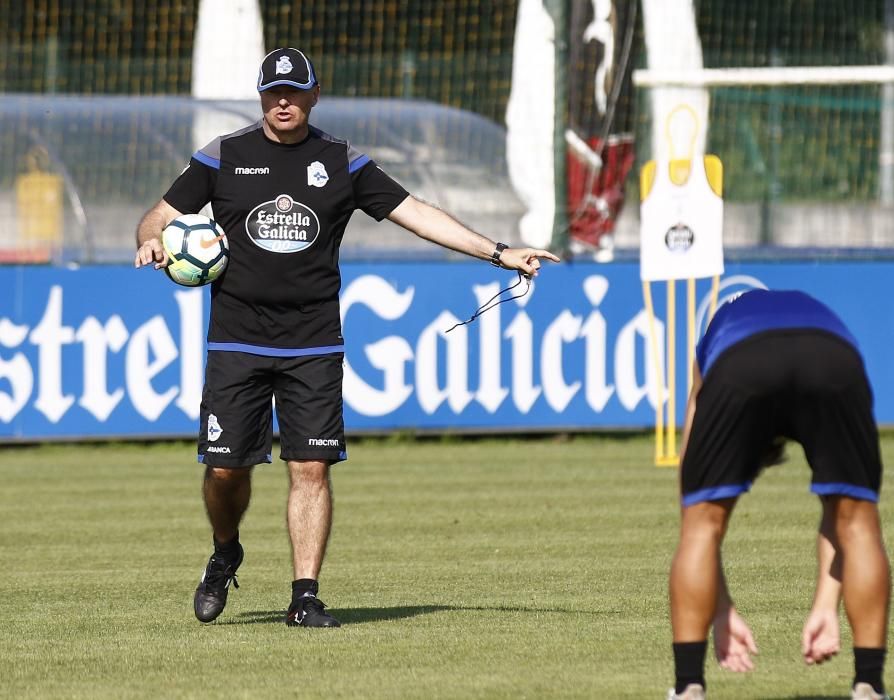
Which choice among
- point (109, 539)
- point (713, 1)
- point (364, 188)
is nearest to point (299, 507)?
point (364, 188)

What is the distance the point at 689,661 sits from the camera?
18.6 ft

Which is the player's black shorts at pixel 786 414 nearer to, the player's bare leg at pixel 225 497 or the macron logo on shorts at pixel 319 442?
the macron logo on shorts at pixel 319 442

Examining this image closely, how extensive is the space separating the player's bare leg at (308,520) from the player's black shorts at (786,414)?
2789mm

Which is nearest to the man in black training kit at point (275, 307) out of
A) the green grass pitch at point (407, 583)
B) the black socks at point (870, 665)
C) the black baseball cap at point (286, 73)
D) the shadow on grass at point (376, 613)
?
the black baseball cap at point (286, 73)

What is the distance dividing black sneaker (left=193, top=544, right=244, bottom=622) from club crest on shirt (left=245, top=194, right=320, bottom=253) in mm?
1328

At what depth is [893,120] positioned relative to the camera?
23.7m

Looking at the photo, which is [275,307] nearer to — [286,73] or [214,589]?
[286,73]

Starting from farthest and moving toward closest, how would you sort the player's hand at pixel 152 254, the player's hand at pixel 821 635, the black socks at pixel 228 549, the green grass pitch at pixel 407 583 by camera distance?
the black socks at pixel 228 549, the player's hand at pixel 152 254, the green grass pitch at pixel 407 583, the player's hand at pixel 821 635

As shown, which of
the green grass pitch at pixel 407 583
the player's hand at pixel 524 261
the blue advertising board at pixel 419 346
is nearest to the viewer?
the green grass pitch at pixel 407 583

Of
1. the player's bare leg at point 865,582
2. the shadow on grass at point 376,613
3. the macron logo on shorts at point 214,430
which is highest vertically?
the macron logo on shorts at point 214,430

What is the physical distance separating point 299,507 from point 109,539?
352 cm

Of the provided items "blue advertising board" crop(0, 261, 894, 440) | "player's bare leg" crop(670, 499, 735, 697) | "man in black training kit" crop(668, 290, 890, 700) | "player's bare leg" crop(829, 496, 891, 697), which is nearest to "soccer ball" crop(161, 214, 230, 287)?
"man in black training kit" crop(668, 290, 890, 700)

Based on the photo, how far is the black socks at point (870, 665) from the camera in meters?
5.68

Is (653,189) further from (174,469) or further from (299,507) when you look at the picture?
(299,507)
